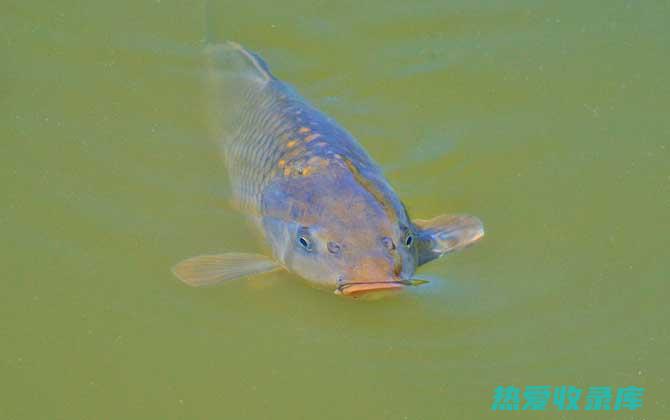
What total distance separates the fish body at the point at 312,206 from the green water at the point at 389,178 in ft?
0.49

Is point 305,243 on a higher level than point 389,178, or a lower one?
lower

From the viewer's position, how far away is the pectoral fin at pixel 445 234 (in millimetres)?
3586

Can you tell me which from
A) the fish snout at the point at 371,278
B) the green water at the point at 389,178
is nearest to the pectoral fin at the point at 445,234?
the green water at the point at 389,178

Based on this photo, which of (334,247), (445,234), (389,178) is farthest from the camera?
(389,178)

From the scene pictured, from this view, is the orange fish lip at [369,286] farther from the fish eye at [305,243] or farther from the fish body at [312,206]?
the fish eye at [305,243]

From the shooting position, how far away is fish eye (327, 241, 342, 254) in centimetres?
318

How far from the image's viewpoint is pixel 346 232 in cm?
320

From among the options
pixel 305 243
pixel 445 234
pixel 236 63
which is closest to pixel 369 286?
pixel 305 243

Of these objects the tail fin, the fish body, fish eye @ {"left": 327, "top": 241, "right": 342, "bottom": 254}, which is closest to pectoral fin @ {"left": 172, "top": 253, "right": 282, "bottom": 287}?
the fish body

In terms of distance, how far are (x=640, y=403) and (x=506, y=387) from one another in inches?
20.2

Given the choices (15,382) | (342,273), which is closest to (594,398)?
(342,273)

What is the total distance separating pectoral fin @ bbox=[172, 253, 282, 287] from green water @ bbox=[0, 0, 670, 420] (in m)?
0.12

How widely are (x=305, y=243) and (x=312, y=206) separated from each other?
15 centimetres

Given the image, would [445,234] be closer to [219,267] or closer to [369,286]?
[369,286]
